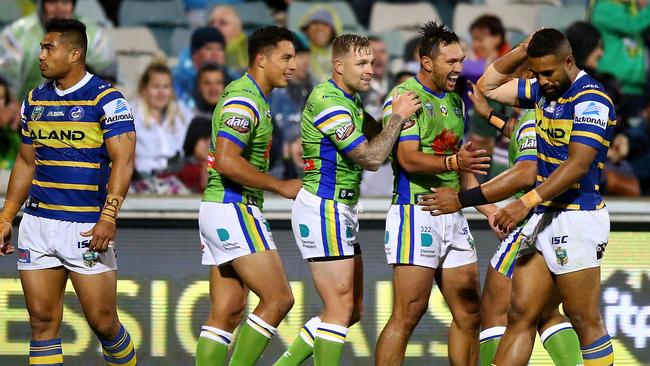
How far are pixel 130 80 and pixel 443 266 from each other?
20.3 ft

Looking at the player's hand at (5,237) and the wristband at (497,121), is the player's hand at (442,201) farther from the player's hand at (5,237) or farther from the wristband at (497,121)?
the player's hand at (5,237)

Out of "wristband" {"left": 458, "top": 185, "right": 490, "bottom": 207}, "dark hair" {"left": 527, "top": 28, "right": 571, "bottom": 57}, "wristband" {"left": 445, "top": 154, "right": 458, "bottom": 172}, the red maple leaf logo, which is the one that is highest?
"dark hair" {"left": 527, "top": 28, "right": 571, "bottom": 57}

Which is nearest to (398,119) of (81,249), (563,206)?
(563,206)

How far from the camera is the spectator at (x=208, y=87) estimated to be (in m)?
11.9

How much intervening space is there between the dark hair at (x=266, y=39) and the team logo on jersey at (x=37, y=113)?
4.43ft

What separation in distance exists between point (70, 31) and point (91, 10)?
20.7 ft

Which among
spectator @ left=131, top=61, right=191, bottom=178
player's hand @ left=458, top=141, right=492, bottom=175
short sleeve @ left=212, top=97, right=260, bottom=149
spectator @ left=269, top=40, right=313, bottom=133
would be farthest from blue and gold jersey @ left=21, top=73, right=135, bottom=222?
spectator @ left=269, top=40, right=313, bottom=133

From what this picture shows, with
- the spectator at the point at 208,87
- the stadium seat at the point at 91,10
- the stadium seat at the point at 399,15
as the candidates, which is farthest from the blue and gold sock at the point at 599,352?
the stadium seat at the point at 91,10

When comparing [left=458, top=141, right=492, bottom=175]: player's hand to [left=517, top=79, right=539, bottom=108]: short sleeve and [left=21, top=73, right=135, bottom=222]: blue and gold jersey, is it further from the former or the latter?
[left=21, top=73, right=135, bottom=222]: blue and gold jersey

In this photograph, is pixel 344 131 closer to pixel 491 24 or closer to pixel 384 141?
pixel 384 141

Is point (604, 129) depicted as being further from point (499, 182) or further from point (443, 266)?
point (443, 266)

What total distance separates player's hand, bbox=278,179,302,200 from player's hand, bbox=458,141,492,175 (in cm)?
100

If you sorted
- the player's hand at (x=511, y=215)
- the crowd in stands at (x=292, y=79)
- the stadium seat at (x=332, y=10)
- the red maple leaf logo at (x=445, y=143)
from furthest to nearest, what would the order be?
the stadium seat at (x=332, y=10) → the crowd in stands at (x=292, y=79) → the red maple leaf logo at (x=445, y=143) → the player's hand at (x=511, y=215)

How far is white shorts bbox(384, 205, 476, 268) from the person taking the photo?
296 inches
